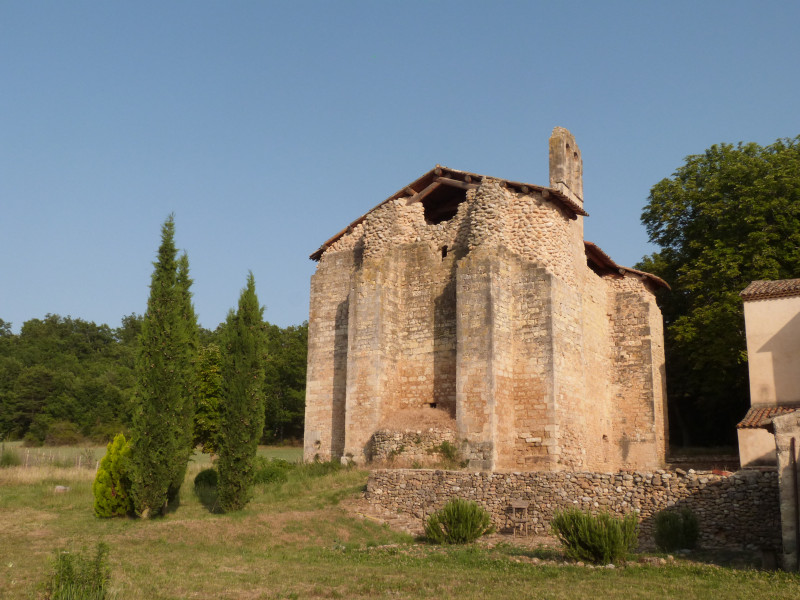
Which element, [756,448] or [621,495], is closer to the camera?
[621,495]

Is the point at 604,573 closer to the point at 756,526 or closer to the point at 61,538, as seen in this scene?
the point at 756,526

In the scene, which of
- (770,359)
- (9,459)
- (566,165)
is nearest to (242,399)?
(9,459)

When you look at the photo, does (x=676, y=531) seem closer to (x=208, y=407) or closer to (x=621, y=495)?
(x=621, y=495)

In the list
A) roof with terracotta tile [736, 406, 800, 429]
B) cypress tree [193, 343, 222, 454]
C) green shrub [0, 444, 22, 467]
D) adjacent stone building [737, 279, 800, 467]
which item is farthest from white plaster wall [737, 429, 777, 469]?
green shrub [0, 444, 22, 467]

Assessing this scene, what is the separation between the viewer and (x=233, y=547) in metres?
12.8

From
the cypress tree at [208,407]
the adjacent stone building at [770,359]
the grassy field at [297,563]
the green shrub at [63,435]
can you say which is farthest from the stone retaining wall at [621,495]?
the green shrub at [63,435]

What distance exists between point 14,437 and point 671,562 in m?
49.4

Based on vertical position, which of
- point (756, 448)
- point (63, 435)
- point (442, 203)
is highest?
point (442, 203)

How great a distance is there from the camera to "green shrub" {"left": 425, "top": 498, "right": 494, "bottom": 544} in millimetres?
13562

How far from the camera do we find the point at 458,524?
13.7 meters

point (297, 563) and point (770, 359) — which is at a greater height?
point (770, 359)

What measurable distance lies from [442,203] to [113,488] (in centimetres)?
1390

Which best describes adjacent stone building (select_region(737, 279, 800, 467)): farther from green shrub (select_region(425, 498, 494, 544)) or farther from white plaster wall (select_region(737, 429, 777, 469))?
green shrub (select_region(425, 498, 494, 544))

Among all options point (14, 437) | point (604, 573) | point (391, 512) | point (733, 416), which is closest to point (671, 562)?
point (604, 573)
